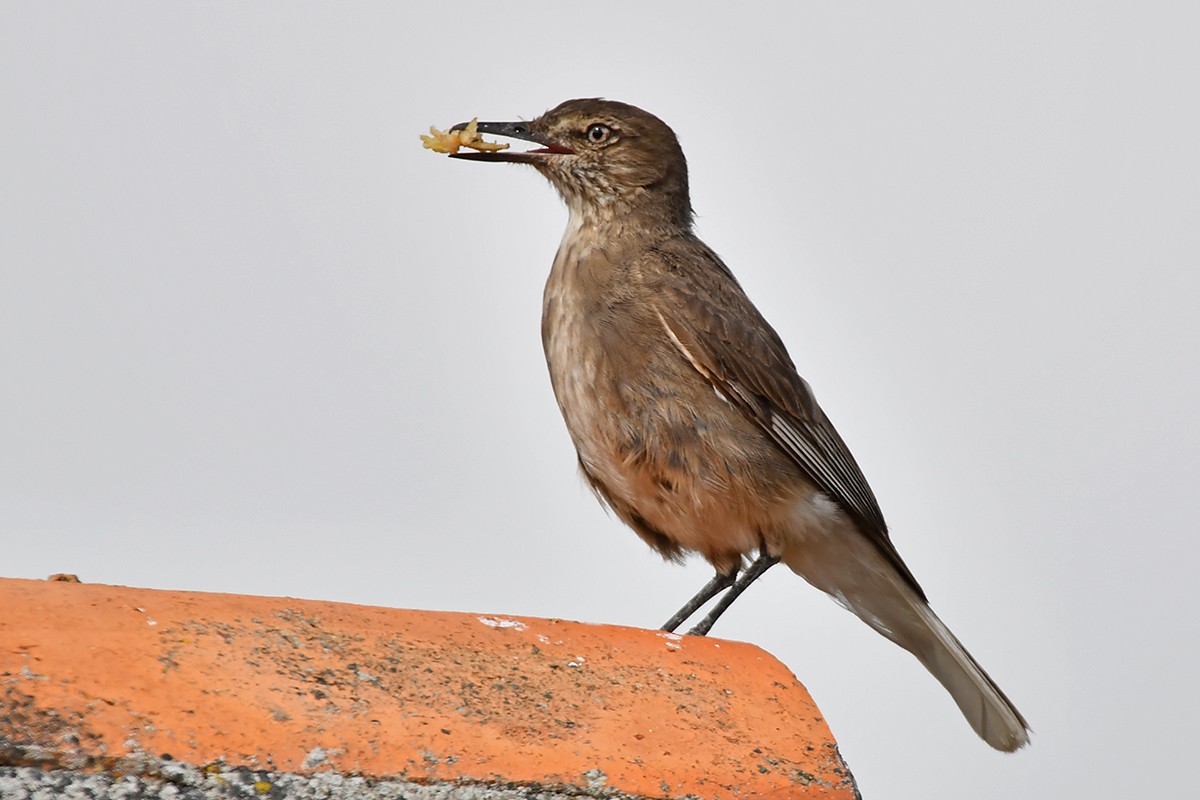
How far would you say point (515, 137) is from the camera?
623 centimetres

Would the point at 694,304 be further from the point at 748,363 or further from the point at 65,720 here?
the point at 65,720

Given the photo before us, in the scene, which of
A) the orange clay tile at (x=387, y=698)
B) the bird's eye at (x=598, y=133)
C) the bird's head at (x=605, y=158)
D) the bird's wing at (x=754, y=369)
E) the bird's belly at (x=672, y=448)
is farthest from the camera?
the bird's eye at (x=598, y=133)

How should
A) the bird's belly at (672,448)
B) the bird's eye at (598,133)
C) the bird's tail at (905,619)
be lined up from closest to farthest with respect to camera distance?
the bird's belly at (672,448)
the bird's tail at (905,619)
the bird's eye at (598,133)

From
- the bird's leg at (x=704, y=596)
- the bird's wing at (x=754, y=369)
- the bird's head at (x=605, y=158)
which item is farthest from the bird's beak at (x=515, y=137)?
the bird's leg at (x=704, y=596)

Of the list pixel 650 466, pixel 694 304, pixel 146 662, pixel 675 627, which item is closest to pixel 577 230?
pixel 694 304

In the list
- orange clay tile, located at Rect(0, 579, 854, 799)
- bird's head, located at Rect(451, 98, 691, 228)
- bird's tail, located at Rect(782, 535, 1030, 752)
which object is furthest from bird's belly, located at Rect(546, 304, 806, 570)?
orange clay tile, located at Rect(0, 579, 854, 799)

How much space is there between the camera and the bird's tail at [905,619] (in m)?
5.12

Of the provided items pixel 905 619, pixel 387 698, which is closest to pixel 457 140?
pixel 905 619

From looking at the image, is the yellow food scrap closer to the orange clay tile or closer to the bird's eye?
the bird's eye

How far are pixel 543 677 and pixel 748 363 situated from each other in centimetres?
265

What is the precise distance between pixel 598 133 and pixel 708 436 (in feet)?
5.92

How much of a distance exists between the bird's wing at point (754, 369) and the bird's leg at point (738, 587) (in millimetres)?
337

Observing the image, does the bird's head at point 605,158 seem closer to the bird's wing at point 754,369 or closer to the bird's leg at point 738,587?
the bird's wing at point 754,369

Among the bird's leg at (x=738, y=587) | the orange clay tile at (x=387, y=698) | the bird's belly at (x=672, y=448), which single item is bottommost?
the orange clay tile at (x=387, y=698)
